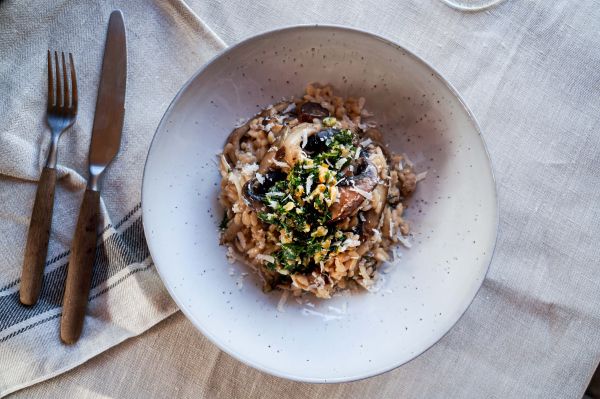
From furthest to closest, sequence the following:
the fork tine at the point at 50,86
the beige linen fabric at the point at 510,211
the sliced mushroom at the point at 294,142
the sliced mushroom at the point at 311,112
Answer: the beige linen fabric at the point at 510,211
the fork tine at the point at 50,86
the sliced mushroom at the point at 311,112
the sliced mushroom at the point at 294,142

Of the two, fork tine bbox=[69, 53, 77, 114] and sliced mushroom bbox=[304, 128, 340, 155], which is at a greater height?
fork tine bbox=[69, 53, 77, 114]

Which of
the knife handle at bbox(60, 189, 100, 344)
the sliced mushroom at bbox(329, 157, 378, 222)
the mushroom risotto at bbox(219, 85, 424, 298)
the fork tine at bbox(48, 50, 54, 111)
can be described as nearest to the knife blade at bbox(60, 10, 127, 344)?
the knife handle at bbox(60, 189, 100, 344)

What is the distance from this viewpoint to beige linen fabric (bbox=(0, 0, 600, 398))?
265 cm

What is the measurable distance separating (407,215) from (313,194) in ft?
2.03

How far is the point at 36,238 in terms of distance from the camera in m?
2.50

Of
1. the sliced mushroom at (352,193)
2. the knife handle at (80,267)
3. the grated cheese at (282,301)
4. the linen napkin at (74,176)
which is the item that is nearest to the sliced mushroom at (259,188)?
the sliced mushroom at (352,193)

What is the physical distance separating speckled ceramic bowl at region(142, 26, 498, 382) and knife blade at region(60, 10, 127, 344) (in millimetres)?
402

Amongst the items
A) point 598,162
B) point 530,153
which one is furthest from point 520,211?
point 598,162

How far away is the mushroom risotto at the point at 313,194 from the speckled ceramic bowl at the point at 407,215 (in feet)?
0.24

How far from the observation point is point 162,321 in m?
2.62

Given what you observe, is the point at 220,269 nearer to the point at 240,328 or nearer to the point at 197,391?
the point at 240,328

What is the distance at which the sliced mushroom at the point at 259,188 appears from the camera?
225 cm

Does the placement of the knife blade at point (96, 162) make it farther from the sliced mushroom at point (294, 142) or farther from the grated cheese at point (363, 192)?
the grated cheese at point (363, 192)

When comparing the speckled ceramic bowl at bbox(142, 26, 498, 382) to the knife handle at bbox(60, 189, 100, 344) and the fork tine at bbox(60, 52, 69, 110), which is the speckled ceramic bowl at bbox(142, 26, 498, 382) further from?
the fork tine at bbox(60, 52, 69, 110)
